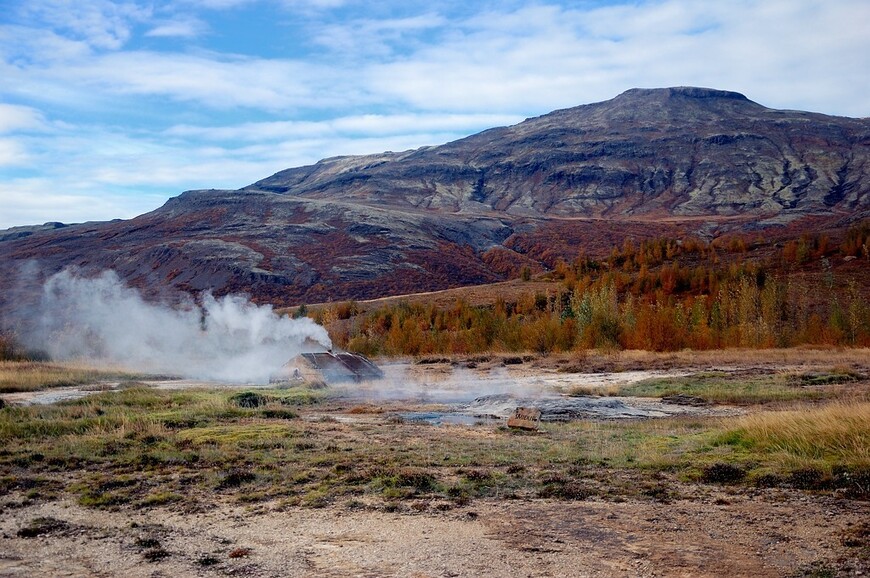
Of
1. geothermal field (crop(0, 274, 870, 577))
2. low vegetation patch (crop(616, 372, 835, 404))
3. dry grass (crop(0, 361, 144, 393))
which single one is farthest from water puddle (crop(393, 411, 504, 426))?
dry grass (crop(0, 361, 144, 393))

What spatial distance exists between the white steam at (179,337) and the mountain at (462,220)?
3584cm

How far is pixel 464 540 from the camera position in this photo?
940cm

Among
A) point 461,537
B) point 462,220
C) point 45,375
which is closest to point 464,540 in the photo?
point 461,537

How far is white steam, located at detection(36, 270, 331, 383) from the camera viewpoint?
45.4 meters

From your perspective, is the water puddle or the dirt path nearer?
the dirt path

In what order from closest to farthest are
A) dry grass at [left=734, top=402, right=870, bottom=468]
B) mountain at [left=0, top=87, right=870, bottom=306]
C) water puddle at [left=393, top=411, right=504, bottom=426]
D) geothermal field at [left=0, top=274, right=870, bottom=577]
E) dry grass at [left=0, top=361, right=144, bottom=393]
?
geothermal field at [left=0, top=274, right=870, bottom=577], dry grass at [left=734, top=402, right=870, bottom=468], water puddle at [left=393, top=411, right=504, bottom=426], dry grass at [left=0, top=361, right=144, bottom=393], mountain at [left=0, top=87, right=870, bottom=306]

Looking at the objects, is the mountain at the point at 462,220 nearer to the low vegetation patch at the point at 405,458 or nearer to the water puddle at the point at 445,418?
the water puddle at the point at 445,418

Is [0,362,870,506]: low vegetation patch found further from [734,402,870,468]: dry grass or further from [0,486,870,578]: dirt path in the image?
[0,486,870,578]: dirt path

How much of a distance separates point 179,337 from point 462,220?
95168mm

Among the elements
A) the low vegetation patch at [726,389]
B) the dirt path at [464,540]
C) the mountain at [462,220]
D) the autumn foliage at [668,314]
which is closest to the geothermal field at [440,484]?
the dirt path at [464,540]

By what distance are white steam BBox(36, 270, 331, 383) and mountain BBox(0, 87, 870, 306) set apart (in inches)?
1411

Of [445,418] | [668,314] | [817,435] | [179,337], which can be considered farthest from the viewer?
[179,337]

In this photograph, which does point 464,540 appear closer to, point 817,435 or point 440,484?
point 440,484

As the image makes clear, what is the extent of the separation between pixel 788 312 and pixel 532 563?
56.5 m
